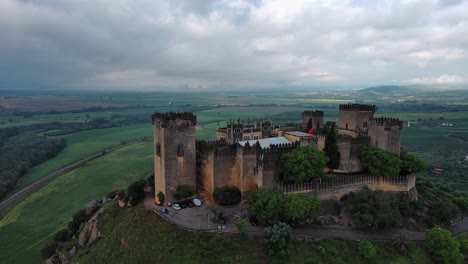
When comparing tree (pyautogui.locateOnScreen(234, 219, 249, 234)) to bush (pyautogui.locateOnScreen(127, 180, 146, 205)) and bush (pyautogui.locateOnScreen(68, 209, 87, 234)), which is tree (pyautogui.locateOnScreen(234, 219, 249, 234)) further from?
bush (pyautogui.locateOnScreen(68, 209, 87, 234))

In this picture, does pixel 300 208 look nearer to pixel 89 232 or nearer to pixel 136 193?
pixel 136 193

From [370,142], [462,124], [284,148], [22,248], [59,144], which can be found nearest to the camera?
[284,148]

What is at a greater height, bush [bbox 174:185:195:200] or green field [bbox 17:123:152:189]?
bush [bbox 174:185:195:200]

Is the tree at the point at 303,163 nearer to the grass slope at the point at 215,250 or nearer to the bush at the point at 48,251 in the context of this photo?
the grass slope at the point at 215,250

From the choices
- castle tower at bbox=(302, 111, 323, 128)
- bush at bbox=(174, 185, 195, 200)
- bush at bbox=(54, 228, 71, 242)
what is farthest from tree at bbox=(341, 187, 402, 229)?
bush at bbox=(54, 228, 71, 242)

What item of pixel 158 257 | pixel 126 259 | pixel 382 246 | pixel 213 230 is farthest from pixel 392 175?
pixel 126 259

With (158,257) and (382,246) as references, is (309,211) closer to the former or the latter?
(382,246)

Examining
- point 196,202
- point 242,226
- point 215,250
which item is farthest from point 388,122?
point 215,250
